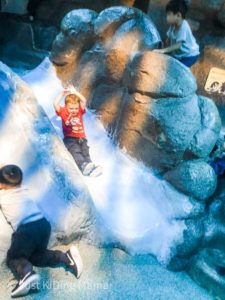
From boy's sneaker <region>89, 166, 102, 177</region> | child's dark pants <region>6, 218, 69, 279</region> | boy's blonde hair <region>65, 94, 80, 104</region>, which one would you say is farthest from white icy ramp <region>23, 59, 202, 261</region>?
child's dark pants <region>6, 218, 69, 279</region>

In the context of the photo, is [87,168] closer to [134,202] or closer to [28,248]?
[134,202]

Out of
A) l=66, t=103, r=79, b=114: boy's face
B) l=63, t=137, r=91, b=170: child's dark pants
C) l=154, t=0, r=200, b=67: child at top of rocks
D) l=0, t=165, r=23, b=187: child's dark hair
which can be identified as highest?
l=154, t=0, r=200, b=67: child at top of rocks

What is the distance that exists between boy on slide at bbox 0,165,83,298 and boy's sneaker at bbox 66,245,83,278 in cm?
9

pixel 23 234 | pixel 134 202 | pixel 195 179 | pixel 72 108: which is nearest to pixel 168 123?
pixel 195 179

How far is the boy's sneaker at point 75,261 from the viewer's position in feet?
9.99

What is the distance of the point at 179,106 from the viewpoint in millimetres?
4273

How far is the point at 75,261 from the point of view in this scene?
10.0ft

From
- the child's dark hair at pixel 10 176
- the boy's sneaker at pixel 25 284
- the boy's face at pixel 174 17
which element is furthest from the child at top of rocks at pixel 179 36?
the boy's sneaker at pixel 25 284

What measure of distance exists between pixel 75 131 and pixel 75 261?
1.71 metres

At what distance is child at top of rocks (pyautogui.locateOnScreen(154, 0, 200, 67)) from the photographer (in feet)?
15.4

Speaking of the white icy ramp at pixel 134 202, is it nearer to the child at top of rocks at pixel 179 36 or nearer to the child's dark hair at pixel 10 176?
the child's dark hair at pixel 10 176

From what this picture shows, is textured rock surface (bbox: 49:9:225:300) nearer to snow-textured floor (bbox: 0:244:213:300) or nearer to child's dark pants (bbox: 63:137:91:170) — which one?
snow-textured floor (bbox: 0:244:213:300)

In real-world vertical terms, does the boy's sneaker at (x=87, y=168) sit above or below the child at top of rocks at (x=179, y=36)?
below

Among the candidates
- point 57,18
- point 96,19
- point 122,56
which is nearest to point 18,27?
point 57,18
